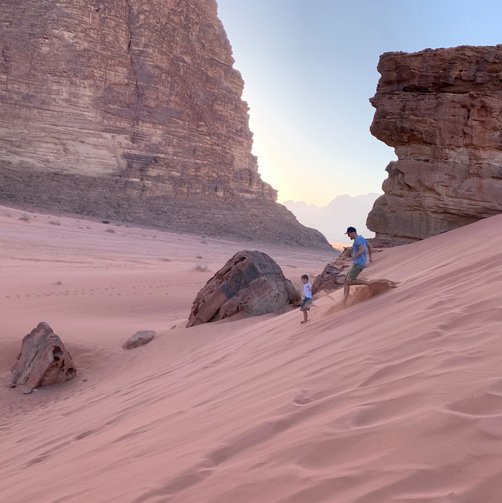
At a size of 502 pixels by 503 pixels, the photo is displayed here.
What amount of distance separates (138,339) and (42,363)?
5.05ft

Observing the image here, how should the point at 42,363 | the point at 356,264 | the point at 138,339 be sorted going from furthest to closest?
the point at 138,339
the point at 42,363
the point at 356,264

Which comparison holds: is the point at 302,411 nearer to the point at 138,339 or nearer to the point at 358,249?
the point at 358,249

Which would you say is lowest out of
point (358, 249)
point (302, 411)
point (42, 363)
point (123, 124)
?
point (42, 363)

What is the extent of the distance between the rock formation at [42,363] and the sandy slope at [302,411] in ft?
0.55

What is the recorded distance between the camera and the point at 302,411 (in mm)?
2449

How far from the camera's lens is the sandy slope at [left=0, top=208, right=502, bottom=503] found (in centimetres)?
175

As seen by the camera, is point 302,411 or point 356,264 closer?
point 302,411

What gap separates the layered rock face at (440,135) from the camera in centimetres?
935

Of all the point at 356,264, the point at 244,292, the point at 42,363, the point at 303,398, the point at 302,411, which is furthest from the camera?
the point at 244,292

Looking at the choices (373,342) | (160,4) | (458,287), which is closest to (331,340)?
(373,342)

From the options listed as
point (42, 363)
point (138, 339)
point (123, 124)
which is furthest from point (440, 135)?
point (123, 124)

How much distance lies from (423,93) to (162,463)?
9.17 meters

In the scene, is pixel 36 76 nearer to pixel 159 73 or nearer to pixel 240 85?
pixel 159 73

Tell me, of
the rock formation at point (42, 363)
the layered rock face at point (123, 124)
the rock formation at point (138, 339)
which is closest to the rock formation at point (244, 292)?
the rock formation at point (138, 339)
